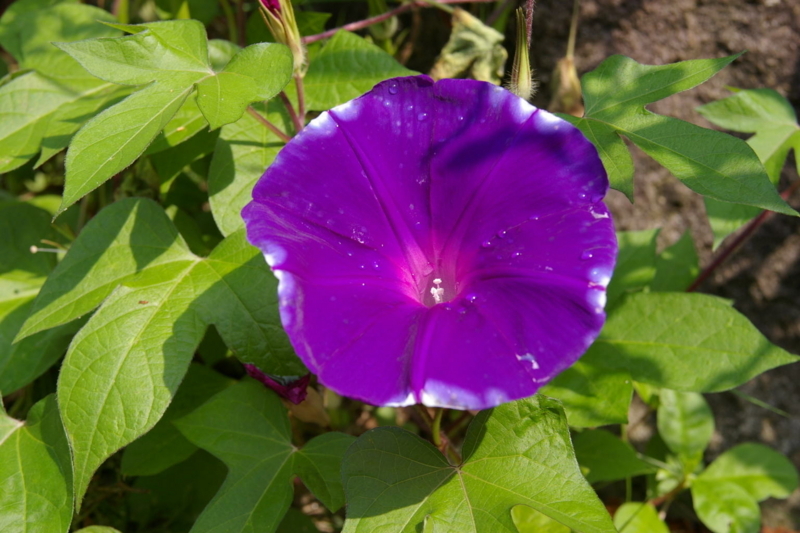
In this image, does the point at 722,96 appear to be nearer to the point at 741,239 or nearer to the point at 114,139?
the point at 741,239

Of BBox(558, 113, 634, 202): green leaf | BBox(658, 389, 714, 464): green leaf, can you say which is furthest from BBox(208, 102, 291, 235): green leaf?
BBox(658, 389, 714, 464): green leaf

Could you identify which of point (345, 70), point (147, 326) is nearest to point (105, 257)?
point (147, 326)

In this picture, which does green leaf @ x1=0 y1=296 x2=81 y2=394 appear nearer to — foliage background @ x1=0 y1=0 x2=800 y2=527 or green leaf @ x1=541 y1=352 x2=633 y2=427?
green leaf @ x1=541 y1=352 x2=633 y2=427

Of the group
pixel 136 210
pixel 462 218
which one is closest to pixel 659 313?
pixel 462 218

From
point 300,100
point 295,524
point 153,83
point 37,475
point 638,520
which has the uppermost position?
point 153,83

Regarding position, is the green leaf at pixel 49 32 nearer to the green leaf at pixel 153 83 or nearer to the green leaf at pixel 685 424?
the green leaf at pixel 153 83

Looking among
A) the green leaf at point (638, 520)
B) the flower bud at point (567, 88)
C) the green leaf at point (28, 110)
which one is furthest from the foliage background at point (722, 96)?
the green leaf at point (28, 110)
